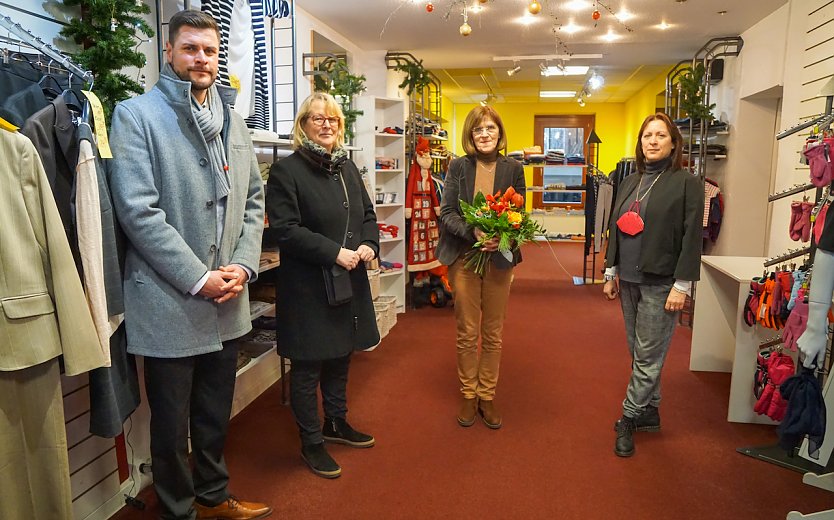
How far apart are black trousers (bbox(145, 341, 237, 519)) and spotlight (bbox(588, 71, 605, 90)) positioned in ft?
25.5

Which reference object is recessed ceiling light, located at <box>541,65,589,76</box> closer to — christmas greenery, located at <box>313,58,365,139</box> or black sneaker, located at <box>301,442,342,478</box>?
christmas greenery, located at <box>313,58,365,139</box>

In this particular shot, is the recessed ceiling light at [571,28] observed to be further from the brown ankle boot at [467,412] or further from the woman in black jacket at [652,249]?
the brown ankle boot at [467,412]

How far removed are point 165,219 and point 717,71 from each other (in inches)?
237

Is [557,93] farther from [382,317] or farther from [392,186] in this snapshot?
[382,317]

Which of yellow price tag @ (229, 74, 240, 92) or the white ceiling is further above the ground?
the white ceiling

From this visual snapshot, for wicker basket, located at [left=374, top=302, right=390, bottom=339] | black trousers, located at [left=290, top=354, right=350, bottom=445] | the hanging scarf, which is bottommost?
wicker basket, located at [left=374, top=302, right=390, bottom=339]

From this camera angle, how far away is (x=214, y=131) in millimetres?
1922

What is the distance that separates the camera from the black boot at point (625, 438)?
8.83ft

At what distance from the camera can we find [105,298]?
1.69m

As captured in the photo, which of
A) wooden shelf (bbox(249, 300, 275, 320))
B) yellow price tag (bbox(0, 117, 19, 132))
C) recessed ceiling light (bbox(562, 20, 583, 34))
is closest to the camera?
yellow price tag (bbox(0, 117, 19, 132))

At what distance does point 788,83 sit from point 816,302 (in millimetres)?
3259

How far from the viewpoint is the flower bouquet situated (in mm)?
2656

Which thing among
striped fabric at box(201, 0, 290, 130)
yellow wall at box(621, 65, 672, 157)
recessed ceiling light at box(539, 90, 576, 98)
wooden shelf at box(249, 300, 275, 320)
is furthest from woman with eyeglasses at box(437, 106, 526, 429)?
recessed ceiling light at box(539, 90, 576, 98)

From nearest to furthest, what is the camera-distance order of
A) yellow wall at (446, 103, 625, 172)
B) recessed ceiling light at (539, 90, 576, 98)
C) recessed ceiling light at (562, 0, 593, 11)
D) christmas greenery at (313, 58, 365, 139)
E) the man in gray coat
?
1. the man in gray coat
2. christmas greenery at (313, 58, 365, 139)
3. recessed ceiling light at (562, 0, 593, 11)
4. recessed ceiling light at (539, 90, 576, 98)
5. yellow wall at (446, 103, 625, 172)
